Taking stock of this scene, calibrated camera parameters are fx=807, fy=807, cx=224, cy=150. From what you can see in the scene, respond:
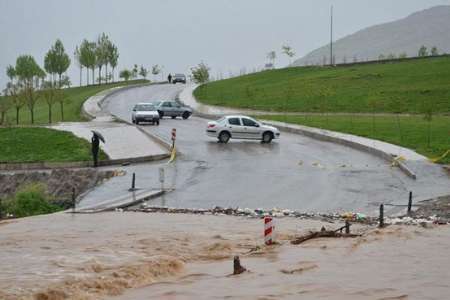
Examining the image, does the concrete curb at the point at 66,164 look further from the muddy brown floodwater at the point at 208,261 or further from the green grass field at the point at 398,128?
the muddy brown floodwater at the point at 208,261

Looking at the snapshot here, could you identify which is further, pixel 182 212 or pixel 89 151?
pixel 89 151

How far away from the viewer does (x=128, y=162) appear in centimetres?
3281

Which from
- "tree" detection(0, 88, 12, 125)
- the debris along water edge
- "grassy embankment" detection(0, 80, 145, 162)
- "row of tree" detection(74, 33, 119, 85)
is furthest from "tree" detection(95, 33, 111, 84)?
the debris along water edge

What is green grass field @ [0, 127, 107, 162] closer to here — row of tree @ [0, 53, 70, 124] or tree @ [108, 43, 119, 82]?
row of tree @ [0, 53, 70, 124]

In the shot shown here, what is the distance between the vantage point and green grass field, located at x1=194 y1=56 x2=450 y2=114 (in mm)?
63216

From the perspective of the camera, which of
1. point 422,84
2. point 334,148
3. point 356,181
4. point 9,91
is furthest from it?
point 422,84

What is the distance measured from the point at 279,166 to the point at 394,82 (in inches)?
1718

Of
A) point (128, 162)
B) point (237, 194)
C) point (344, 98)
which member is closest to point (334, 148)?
point (128, 162)

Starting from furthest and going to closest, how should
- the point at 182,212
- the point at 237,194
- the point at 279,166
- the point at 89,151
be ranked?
1. the point at 89,151
2. the point at 279,166
3. the point at 237,194
4. the point at 182,212

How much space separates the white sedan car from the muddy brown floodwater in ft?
67.6

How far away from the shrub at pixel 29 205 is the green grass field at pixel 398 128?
1519cm

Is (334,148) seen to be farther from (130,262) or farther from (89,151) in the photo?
(130,262)

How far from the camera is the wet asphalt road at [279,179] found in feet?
77.0

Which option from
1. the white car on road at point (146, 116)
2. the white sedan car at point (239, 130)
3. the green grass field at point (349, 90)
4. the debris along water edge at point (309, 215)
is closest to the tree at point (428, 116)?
the green grass field at point (349, 90)
